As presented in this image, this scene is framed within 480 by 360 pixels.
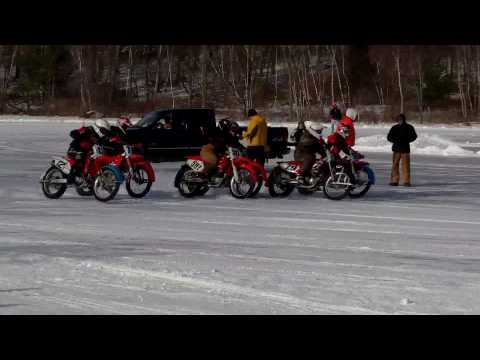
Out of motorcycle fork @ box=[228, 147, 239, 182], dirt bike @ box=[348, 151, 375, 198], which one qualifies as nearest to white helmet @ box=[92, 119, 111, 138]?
motorcycle fork @ box=[228, 147, 239, 182]

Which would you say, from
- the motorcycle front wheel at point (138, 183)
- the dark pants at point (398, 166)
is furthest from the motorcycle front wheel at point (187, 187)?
the dark pants at point (398, 166)

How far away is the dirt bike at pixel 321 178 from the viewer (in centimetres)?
1755

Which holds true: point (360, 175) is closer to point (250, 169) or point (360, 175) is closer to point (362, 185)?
point (362, 185)

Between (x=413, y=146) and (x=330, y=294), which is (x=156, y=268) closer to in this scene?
(x=330, y=294)

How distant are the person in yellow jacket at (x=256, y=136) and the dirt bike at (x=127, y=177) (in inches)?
105

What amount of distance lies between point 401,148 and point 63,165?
7.33 m

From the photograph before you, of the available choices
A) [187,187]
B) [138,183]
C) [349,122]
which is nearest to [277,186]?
[187,187]

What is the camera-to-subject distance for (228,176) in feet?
58.8

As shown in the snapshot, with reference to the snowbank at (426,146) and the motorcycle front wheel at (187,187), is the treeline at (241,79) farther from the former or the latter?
the motorcycle front wheel at (187,187)

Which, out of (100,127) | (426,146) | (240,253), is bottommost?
(240,253)

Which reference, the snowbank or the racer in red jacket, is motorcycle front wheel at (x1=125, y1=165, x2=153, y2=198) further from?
the snowbank

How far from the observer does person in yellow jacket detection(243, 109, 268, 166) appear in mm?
19672

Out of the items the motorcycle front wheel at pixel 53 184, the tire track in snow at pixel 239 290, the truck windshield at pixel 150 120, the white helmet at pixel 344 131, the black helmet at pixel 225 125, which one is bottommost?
the tire track in snow at pixel 239 290
